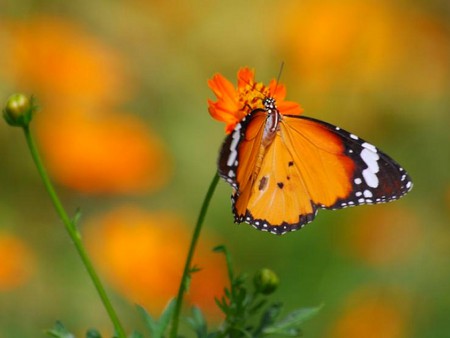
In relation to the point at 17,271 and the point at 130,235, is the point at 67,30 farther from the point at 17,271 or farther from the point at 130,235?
the point at 17,271

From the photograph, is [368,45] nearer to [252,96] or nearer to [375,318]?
[375,318]

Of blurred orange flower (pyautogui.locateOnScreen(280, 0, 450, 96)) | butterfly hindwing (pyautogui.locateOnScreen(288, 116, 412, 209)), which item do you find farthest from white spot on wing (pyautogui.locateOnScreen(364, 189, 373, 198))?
blurred orange flower (pyautogui.locateOnScreen(280, 0, 450, 96))

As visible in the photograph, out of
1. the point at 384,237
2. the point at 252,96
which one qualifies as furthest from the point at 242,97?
the point at 384,237

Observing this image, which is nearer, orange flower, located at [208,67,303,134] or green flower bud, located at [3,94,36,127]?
green flower bud, located at [3,94,36,127]

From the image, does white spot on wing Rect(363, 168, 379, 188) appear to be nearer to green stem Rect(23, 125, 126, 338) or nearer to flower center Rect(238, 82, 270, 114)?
flower center Rect(238, 82, 270, 114)

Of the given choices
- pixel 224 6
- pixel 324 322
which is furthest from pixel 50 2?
pixel 324 322

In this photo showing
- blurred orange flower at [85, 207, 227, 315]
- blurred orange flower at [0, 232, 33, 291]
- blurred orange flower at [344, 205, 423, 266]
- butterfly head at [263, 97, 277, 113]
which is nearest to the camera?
butterfly head at [263, 97, 277, 113]

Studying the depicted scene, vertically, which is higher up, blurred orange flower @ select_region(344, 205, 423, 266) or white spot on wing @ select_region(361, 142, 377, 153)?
white spot on wing @ select_region(361, 142, 377, 153)
